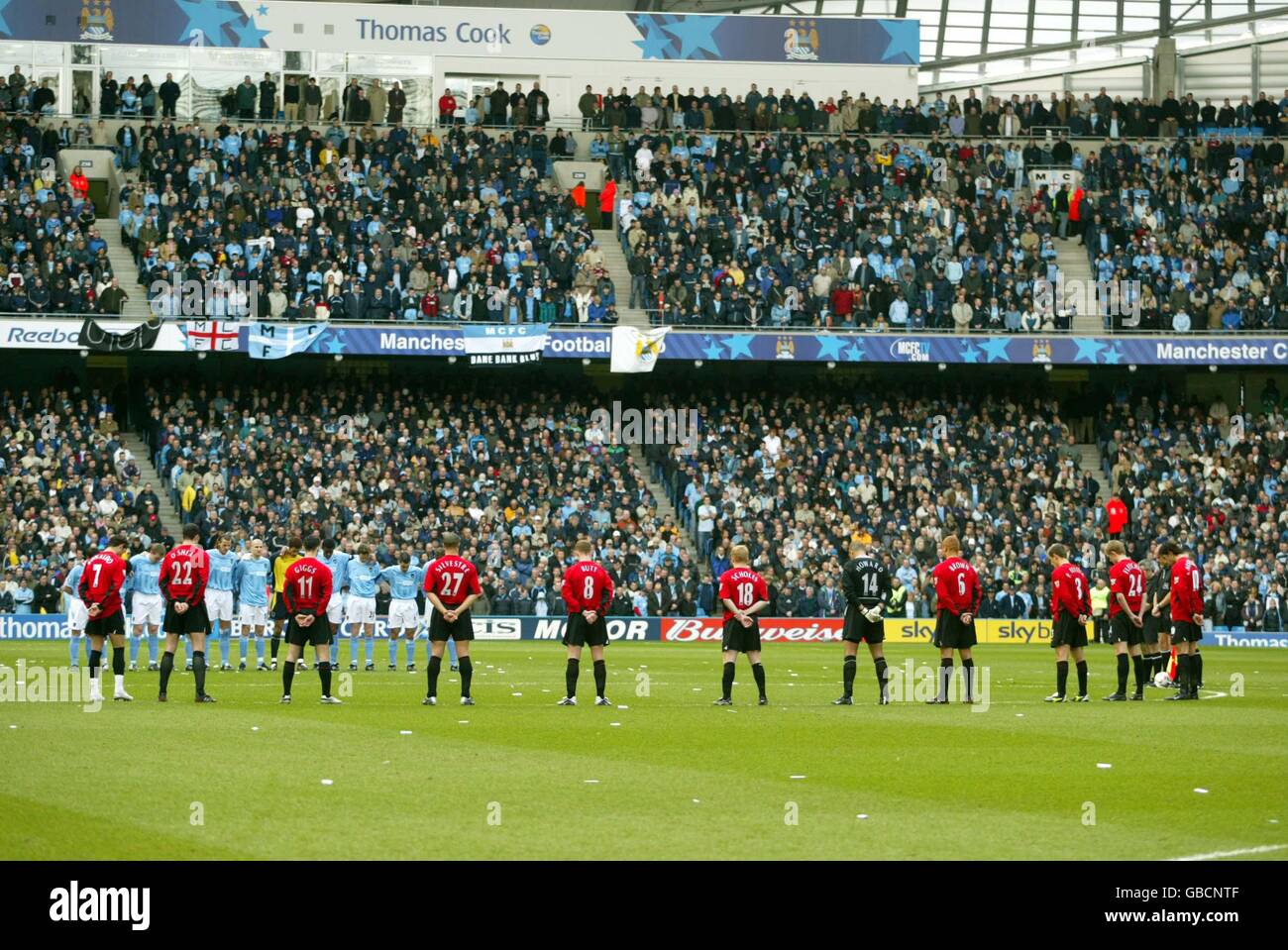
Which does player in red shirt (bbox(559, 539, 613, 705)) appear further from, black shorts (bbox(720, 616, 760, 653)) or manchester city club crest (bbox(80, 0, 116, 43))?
manchester city club crest (bbox(80, 0, 116, 43))

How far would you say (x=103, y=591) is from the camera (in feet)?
64.7

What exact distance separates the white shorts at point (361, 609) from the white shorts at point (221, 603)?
198cm

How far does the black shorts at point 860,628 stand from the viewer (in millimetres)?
21047

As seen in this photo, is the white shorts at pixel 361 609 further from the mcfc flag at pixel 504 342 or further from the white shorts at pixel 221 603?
the mcfc flag at pixel 504 342

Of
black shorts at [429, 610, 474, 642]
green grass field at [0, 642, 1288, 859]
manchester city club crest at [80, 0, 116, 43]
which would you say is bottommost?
green grass field at [0, 642, 1288, 859]

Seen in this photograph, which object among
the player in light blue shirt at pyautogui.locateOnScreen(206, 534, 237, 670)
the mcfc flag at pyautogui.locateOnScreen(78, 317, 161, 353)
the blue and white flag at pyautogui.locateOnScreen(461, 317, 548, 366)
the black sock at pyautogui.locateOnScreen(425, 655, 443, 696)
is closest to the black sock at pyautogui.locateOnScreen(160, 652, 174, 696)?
the black sock at pyautogui.locateOnScreen(425, 655, 443, 696)

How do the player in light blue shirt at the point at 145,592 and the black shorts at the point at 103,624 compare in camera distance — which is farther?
the player in light blue shirt at the point at 145,592

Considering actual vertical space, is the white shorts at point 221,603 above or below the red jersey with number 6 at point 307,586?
below

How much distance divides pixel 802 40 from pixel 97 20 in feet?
75.7

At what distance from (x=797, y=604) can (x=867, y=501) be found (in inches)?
191

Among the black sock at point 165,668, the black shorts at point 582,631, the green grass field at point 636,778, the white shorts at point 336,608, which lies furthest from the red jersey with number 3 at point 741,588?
the white shorts at point 336,608

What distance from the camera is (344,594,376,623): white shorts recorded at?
91.9 ft

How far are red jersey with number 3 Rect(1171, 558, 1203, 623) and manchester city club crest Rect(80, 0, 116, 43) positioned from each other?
4194cm
